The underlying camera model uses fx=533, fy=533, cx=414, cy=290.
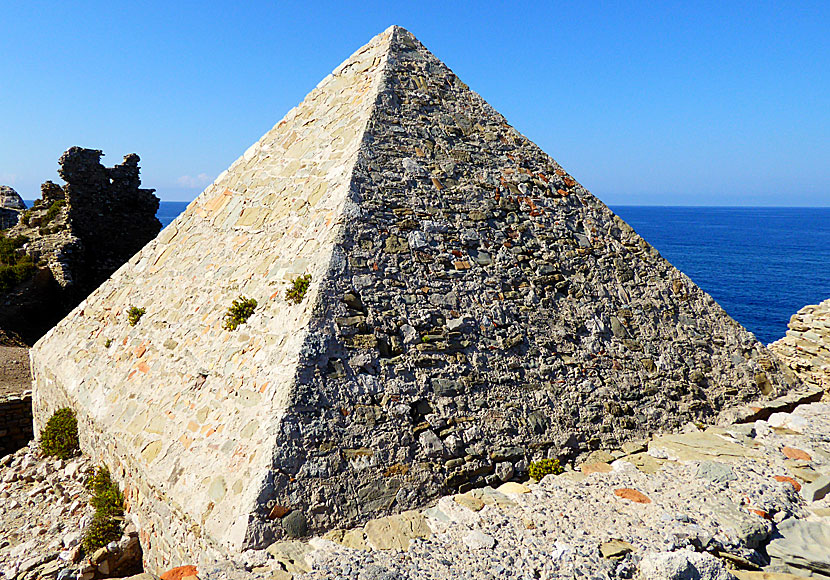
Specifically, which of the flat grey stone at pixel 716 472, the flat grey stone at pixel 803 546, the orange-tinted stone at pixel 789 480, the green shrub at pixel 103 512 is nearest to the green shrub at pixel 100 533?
the green shrub at pixel 103 512

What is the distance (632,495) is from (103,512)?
8.14 meters

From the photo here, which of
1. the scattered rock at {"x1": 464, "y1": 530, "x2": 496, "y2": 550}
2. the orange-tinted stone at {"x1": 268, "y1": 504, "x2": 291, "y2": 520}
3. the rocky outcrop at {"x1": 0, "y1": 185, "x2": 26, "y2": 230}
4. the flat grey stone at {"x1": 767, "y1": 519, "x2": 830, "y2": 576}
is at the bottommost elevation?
the flat grey stone at {"x1": 767, "y1": 519, "x2": 830, "y2": 576}

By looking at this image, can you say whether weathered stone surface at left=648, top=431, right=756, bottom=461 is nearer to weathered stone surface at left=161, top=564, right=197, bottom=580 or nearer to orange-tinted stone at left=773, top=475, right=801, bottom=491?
orange-tinted stone at left=773, top=475, right=801, bottom=491

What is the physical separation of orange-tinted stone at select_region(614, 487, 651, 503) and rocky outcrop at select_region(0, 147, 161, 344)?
84.0ft

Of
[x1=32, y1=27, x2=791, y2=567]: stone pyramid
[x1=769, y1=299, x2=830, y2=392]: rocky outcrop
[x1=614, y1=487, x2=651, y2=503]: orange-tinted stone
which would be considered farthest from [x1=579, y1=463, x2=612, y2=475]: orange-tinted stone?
[x1=769, y1=299, x2=830, y2=392]: rocky outcrop

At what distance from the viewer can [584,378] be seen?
927cm

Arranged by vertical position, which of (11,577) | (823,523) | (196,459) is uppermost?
(196,459)

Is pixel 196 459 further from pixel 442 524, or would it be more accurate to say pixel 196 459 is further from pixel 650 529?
pixel 650 529

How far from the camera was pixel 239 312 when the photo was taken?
28.0 ft

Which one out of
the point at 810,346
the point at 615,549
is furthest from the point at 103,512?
the point at 810,346

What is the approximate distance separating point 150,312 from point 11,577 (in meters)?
4.81

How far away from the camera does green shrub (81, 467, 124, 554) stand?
26.2 feet

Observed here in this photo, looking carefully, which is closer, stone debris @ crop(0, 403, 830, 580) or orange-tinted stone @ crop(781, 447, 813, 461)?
stone debris @ crop(0, 403, 830, 580)

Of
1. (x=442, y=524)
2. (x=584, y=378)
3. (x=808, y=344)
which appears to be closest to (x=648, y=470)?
(x=584, y=378)
